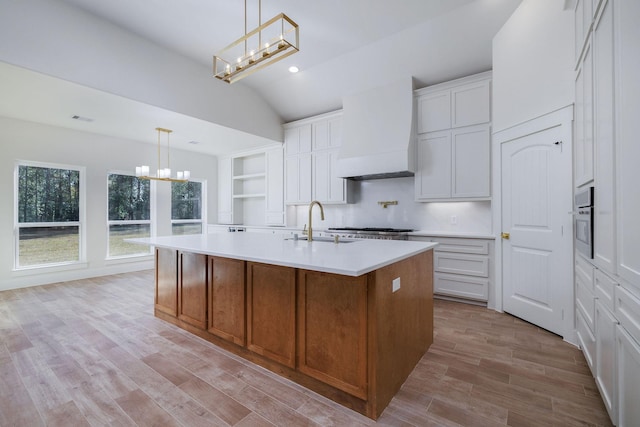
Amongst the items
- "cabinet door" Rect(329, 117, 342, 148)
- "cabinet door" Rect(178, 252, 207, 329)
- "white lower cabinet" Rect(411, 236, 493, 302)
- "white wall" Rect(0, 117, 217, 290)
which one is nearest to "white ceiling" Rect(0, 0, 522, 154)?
"white wall" Rect(0, 117, 217, 290)

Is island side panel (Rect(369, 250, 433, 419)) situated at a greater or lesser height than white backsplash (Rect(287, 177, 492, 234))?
lesser

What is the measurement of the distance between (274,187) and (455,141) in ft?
12.0

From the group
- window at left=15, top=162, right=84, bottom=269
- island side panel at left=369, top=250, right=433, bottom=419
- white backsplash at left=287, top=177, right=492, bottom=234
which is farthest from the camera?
window at left=15, top=162, right=84, bottom=269

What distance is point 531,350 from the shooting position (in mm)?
2459

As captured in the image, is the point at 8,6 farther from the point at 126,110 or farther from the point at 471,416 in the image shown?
the point at 471,416

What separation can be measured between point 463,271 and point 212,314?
3.09 metres

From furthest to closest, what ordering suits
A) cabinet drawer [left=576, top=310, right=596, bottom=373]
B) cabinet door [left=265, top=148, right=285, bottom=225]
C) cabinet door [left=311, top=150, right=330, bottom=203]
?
cabinet door [left=265, top=148, right=285, bottom=225], cabinet door [left=311, top=150, right=330, bottom=203], cabinet drawer [left=576, top=310, right=596, bottom=373]

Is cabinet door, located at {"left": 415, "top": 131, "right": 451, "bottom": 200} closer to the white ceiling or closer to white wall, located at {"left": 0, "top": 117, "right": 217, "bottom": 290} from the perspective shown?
the white ceiling

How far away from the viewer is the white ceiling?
10.7 ft

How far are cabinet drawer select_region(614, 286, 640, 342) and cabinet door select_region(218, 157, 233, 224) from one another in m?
6.82

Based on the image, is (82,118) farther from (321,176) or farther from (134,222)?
(321,176)

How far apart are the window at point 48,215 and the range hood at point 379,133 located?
15.9 ft

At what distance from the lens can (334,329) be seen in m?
1.76

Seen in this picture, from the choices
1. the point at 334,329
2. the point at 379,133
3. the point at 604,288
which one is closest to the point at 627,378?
the point at 604,288
